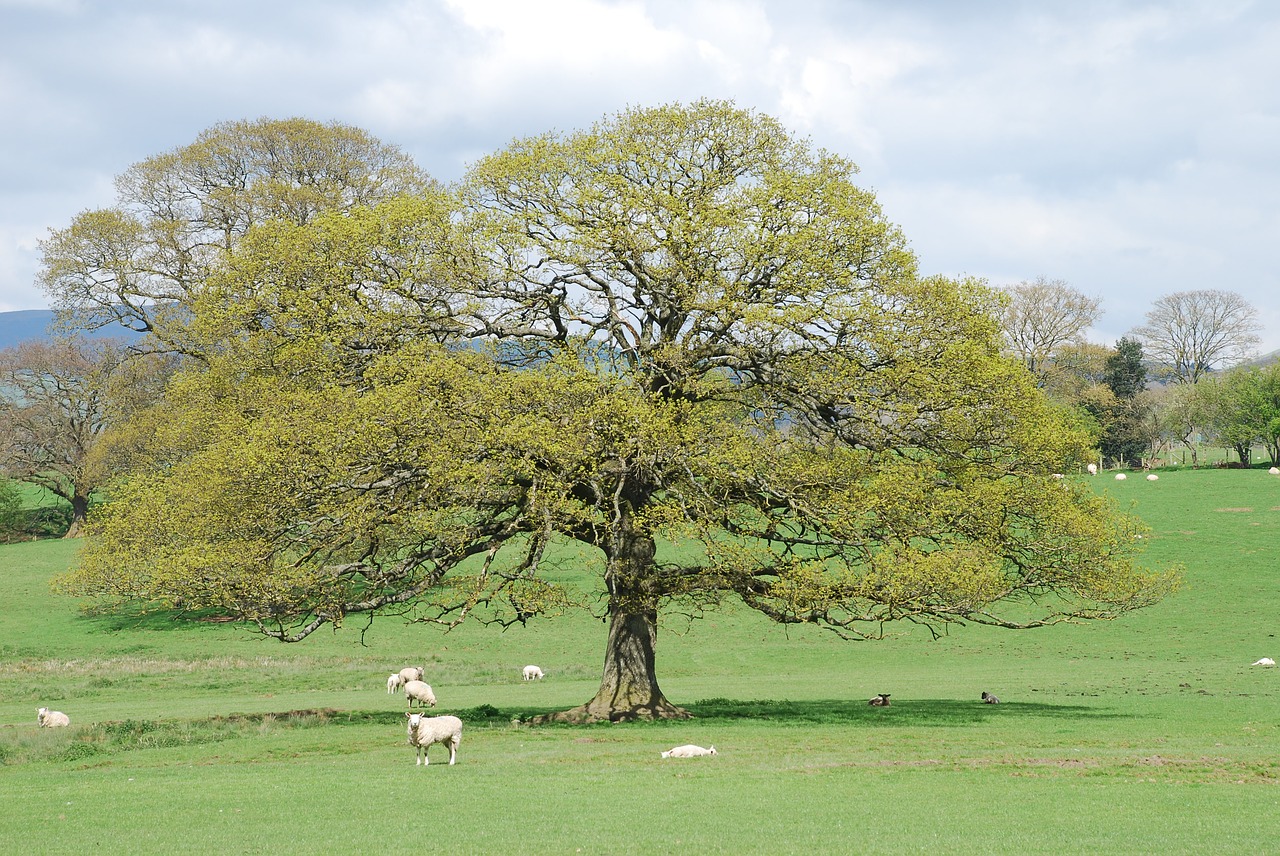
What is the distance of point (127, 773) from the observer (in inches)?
811

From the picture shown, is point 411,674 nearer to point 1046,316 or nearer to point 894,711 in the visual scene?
point 894,711

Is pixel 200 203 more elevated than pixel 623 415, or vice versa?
pixel 200 203

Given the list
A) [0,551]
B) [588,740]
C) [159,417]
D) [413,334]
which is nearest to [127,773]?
[588,740]

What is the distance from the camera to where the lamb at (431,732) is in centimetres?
2042

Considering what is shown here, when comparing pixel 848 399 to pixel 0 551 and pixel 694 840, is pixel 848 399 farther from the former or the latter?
pixel 0 551

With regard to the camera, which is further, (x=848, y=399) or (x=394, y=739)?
(x=848, y=399)

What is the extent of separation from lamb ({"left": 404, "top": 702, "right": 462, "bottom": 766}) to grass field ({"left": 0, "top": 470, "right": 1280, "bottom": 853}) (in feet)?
1.54

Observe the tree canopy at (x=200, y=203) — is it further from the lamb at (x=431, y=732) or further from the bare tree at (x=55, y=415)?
the lamb at (x=431, y=732)

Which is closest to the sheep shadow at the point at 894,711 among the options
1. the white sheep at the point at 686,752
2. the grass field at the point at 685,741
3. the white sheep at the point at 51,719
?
the grass field at the point at 685,741

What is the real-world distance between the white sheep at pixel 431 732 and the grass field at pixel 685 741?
1.55 feet

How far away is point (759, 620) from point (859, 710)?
26.3 metres

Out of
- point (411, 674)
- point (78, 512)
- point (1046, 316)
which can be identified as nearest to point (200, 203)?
point (411, 674)

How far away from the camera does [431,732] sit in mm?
20500

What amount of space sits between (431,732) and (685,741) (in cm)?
608
